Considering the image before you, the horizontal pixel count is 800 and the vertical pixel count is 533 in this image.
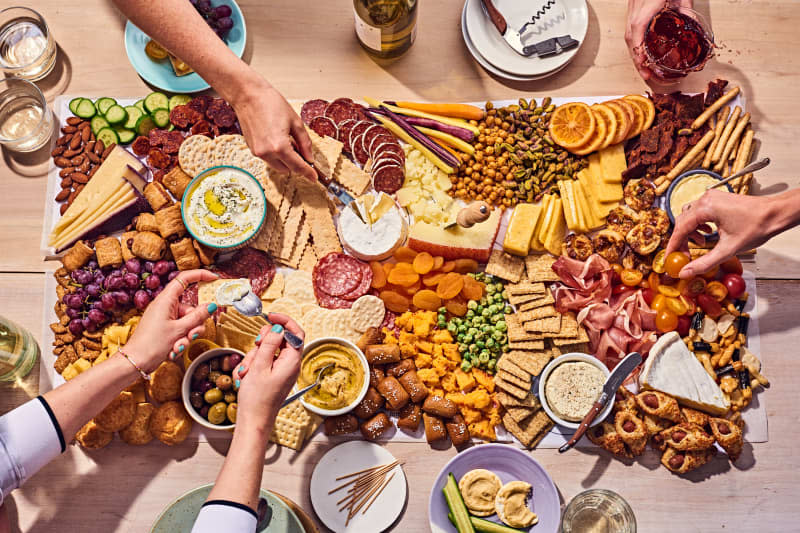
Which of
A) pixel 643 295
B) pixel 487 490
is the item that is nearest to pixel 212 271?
pixel 487 490

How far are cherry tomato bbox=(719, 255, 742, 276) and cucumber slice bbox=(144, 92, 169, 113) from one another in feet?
8.00

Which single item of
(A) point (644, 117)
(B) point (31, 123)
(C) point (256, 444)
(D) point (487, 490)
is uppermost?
(B) point (31, 123)

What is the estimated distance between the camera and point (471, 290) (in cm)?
240

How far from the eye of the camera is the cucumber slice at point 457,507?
218 centimetres

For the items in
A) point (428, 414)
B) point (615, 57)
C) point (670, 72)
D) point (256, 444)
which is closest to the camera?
point (256, 444)

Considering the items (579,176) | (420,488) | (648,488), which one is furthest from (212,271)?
(648,488)

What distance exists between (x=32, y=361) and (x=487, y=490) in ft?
6.19

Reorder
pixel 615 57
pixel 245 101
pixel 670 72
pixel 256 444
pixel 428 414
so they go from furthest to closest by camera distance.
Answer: pixel 615 57 < pixel 670 72 < pixel 428 414 < pixel 245 101 < pixel 256 444

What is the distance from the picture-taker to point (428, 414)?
2.31m

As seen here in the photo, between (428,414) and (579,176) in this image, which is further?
Answer: (579,176)

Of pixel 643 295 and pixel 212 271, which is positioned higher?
pixel 212 271

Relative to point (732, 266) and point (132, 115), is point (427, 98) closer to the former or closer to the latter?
point (132, 115)

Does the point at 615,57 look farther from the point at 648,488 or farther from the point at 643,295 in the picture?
the point at 648,488

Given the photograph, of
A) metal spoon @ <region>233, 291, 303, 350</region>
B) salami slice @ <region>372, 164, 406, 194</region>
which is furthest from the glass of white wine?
salami slice @ <region>372, 164, 406, 194</region>
